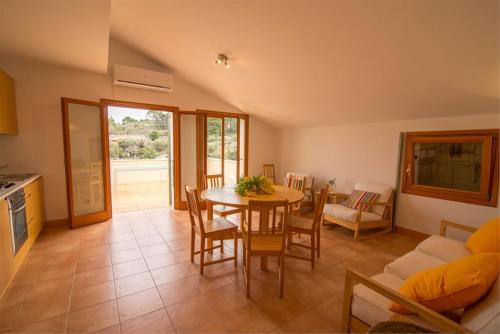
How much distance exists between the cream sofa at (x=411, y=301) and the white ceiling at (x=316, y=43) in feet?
5.36

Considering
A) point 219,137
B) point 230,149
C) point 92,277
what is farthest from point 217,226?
point 230,149

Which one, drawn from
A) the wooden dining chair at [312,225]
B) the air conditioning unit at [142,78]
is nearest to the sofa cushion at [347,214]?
the wooden dining chair at [312,225]

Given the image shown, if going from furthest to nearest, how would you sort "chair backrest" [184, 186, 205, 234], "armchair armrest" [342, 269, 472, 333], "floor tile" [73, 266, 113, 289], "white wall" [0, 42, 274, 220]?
"white wall" [0, 42, 274, 220] < "chair backrest" [184, 186, 205, 234] < "floor tile" [73, 266, 113, 289] < "armchair armrest" [342, 269, 472, 333]

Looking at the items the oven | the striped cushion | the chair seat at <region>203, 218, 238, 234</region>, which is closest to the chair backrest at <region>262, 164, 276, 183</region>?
the striped cushion

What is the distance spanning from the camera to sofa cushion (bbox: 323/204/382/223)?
339 centimetres

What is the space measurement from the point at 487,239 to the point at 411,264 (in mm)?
699

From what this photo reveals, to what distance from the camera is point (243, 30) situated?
8.71 ft

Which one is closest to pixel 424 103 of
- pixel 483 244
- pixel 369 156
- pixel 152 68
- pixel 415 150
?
pixel 415 150

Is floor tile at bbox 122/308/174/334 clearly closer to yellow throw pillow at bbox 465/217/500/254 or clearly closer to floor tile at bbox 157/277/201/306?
floor tile at bbox 157/277/201/306

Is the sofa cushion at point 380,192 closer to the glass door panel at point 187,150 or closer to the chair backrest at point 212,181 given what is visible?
the chair backrest at point 212,181

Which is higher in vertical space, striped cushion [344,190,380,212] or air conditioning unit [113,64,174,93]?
air conditioning unit [113,64,174,93]

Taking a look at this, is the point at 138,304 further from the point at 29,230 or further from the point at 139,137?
the point at 139,137

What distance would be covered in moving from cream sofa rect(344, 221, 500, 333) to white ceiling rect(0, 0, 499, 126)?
1.63m

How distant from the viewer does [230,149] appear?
5363mm
